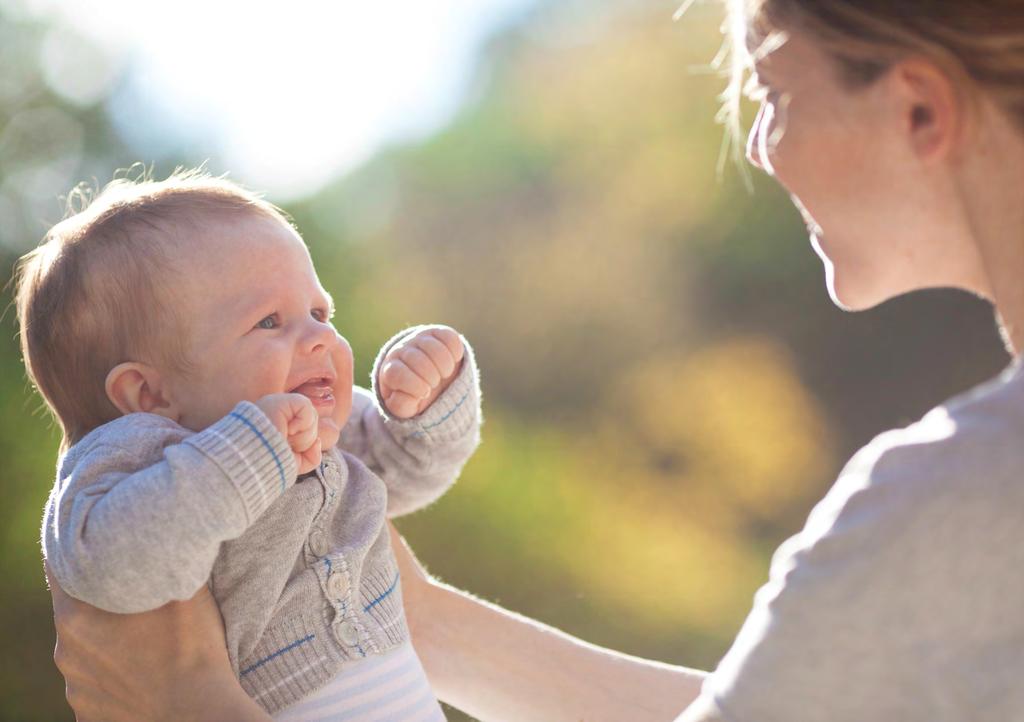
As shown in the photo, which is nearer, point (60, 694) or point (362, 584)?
point (362, 584)

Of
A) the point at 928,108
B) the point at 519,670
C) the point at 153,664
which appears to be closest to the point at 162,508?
the point at 153,664

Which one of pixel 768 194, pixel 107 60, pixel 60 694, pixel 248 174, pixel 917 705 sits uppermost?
pixel 917 705

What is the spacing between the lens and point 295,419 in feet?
4.41

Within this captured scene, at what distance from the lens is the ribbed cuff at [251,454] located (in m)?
1.25

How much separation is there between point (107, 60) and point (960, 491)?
4.80 m

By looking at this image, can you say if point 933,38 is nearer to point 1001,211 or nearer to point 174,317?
point 1001,211

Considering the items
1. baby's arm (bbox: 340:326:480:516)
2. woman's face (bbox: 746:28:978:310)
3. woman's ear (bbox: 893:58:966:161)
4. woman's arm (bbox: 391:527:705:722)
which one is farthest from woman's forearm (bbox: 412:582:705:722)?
woman's ear (bbox: 893:58:966:161)

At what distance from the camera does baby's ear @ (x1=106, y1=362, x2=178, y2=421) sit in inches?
56.7

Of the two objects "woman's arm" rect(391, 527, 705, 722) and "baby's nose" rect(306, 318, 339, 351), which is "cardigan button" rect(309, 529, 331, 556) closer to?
"baby's nose" rect(306, 318, 339, 351)

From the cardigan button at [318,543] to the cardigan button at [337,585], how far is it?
0.04 metres

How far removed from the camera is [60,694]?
452cm

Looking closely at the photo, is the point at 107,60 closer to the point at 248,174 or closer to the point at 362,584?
the point at 248,174

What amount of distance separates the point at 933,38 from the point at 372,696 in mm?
988

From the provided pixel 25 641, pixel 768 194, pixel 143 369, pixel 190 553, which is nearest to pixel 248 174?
pixel 25 641
